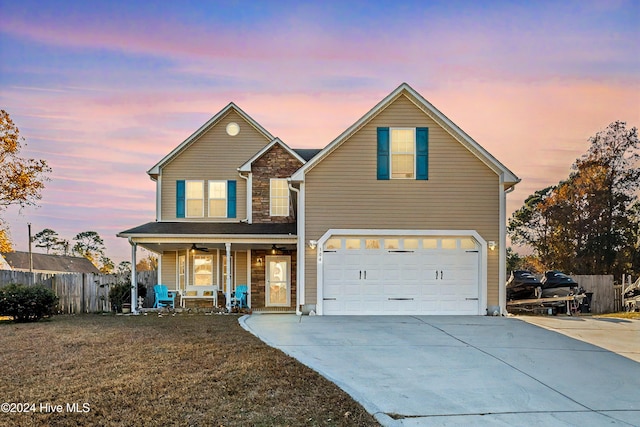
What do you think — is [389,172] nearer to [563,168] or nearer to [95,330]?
[95,330]

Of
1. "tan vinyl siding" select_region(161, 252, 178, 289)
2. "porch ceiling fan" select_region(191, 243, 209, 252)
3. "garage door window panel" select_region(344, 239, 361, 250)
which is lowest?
"tan vinyl siding" select_region(161, 252, 178, 289)

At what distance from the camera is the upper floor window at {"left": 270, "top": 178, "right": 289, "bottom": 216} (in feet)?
62.9

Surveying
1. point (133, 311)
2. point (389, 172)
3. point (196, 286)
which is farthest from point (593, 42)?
point (133, 311)

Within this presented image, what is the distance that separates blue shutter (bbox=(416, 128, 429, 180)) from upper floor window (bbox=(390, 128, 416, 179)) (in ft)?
0.40

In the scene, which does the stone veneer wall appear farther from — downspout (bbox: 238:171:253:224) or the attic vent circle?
the attic vent circle

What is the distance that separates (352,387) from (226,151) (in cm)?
1441

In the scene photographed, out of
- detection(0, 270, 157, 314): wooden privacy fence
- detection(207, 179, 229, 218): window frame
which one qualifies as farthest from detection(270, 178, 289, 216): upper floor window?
detection(0, 270, 157, 314): wooden privacy fence

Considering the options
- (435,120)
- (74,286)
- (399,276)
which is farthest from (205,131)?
(399,276)

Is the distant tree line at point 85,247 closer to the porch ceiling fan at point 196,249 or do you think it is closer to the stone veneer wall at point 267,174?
the porch ceiling fan at point 196,249

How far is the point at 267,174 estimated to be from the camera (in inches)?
755

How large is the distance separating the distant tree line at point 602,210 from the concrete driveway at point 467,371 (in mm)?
25134

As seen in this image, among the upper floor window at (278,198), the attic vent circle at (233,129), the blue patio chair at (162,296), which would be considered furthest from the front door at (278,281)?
the attic vent circle at (233,129)

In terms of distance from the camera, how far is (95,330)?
42.2 ft

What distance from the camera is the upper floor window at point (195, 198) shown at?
65.1 ft
